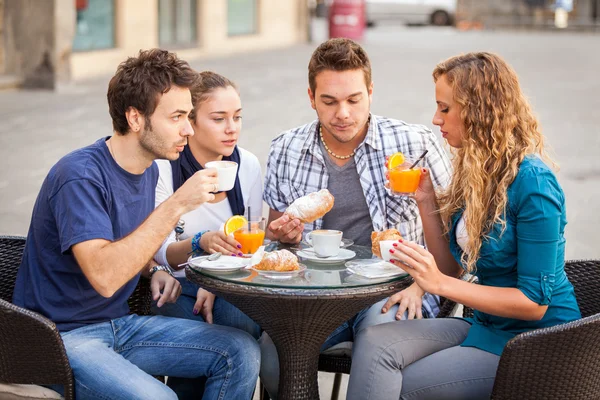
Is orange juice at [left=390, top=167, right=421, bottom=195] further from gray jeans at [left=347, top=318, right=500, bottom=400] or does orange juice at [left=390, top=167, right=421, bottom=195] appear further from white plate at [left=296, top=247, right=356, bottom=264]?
gray jeans at [left=347, top=318, right=500, bottom=400]

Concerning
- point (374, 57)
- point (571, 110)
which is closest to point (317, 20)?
point (374, 57)

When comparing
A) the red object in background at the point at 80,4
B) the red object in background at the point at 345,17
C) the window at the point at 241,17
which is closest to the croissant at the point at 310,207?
the red object in background at the point at 80,4

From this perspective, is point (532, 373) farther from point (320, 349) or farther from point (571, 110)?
point (571, 110)

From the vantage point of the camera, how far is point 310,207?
3389 millimetres

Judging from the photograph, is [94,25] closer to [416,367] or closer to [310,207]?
[310,207]

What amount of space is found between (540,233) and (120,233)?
1.45m

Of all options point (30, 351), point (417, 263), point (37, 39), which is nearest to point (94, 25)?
point (37, 39)

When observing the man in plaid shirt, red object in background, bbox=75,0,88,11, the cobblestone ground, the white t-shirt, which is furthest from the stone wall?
the man in plaid shirt

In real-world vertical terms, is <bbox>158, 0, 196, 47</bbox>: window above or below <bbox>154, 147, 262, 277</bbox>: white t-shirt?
above

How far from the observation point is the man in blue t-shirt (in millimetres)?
2889

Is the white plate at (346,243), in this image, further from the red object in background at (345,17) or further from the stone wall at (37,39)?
the red object in background at (345,17)

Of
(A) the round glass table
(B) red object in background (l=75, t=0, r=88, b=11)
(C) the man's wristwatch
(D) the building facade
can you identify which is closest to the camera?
(A) the round glass table

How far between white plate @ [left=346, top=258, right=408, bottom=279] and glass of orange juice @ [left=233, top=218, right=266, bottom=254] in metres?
0.35

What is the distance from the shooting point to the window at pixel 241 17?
70.4ft
